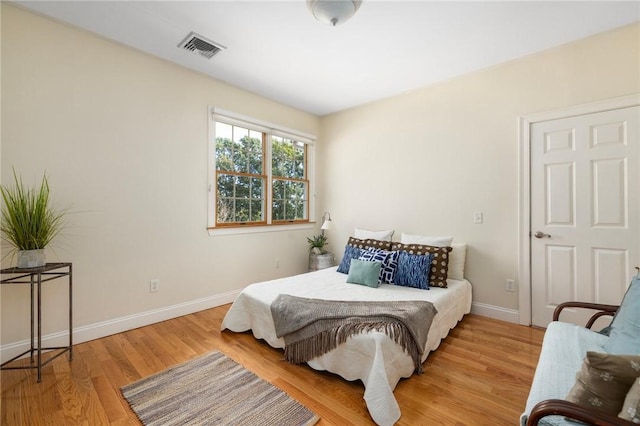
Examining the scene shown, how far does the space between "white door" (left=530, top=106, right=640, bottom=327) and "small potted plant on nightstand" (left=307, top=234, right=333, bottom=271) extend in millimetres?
2405

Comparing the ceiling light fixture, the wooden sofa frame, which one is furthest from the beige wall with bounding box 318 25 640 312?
the wooden sofa frame

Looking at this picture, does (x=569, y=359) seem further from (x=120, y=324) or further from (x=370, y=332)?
(x=120, y=324)

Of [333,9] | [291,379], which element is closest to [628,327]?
[291,379]

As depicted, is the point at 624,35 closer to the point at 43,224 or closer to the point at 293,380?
the point at 293,380

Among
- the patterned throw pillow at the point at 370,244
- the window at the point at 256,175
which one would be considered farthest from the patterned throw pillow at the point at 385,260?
the window at the point at 256,175

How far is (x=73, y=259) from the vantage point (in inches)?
94.8

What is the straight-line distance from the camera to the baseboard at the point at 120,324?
2186 millimetres

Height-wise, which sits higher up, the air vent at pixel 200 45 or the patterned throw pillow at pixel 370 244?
the air vent at pixel 200 45

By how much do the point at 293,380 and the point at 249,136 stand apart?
2.94 meters

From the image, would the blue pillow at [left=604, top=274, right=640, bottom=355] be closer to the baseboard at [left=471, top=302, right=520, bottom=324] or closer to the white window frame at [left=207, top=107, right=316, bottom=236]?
the baseboard at [left=471, top=302, right=520, bottom=324]

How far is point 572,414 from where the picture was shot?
924 millimetres

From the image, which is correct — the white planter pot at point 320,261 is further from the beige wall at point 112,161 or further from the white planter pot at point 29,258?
the white planter pot at point 29,258

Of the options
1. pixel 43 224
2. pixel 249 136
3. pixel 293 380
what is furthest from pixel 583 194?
pixel 43 224

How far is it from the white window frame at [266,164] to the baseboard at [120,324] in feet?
2.66
